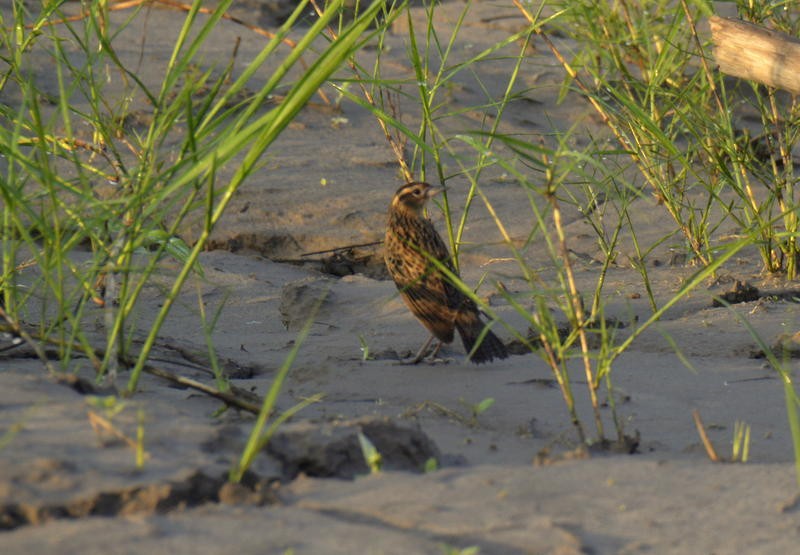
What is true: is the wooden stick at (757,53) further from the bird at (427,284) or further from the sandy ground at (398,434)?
the bird at (427,284)

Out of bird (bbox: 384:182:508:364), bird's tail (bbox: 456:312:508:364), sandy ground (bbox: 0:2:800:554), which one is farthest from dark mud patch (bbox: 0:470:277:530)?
bird's tail (bbox: 456:312:508:364)

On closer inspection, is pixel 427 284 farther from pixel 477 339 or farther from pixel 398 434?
pixel 398 434

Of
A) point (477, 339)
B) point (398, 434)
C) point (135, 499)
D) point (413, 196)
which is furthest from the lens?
point (413, 196)

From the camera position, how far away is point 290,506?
235cm

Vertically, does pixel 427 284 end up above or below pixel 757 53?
below

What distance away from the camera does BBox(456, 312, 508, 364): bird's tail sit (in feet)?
14.1

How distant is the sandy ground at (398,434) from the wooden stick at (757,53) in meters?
0.80

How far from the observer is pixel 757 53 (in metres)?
4.45

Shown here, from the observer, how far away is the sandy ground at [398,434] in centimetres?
222

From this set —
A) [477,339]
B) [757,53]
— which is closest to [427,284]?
[477,339]

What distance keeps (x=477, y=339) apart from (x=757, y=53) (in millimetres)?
1578

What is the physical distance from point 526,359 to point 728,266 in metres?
1.87

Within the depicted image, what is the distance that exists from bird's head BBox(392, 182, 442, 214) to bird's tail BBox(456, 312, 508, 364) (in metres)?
0.73

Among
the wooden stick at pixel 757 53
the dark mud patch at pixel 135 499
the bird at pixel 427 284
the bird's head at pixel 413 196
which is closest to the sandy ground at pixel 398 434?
the dark mud patch at pixel 135 499
